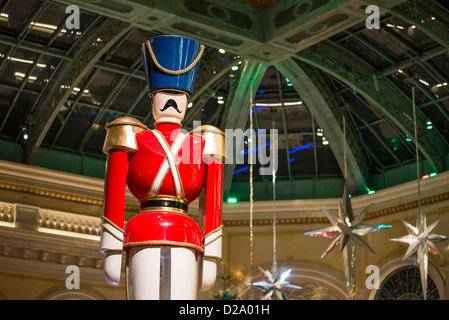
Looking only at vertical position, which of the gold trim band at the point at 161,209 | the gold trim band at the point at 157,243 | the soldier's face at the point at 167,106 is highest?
the soldier's face at the point at 167,106

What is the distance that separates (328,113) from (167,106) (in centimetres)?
1168

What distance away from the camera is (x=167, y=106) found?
6.91 m

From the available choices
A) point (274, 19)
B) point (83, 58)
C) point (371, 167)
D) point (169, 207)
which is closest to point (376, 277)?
point (371, 167)

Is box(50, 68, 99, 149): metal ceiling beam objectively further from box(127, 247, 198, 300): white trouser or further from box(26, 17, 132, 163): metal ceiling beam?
box(127, 247, 198, 300): white trouser

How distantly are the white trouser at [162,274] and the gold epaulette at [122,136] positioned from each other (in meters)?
0.90

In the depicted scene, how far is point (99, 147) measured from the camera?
1884cm

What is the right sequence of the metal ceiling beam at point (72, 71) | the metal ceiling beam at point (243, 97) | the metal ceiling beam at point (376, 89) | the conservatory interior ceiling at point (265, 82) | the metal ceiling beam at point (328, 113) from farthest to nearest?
the metal ceiling beam at point (328, 113) < the metal ceiling beam at point (243, 97) < the metal ceiling beam at point (376, 89) < the metal ceiling beam at point (72, 71) < the conservatory interior ceiling at point (265, 82)

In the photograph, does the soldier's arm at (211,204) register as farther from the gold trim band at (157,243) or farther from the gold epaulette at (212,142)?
the gold trim band at (157,243)

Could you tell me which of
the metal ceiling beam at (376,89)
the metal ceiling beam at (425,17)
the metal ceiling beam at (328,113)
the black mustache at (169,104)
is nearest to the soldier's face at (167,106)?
the black mustache at (169,104)

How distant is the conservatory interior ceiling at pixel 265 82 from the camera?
14156 mm

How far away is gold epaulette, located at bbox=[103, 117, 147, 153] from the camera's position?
261 inches

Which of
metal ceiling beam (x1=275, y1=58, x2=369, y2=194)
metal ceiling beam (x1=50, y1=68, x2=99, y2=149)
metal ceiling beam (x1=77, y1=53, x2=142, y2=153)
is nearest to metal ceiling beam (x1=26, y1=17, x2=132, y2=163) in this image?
metal ceiling beam (x1=50, y1=68, x2=99, y2=149)

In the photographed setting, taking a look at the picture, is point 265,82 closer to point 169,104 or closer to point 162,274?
point 169,104

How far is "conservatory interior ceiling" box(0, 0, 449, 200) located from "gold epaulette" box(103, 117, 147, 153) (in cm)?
664
